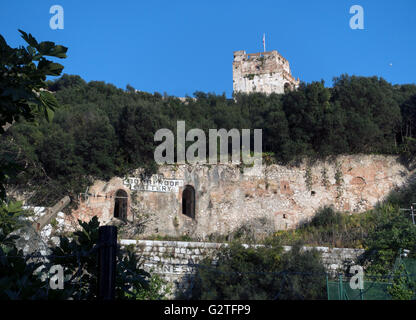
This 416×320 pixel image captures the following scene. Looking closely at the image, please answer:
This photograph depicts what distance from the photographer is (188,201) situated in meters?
19.4

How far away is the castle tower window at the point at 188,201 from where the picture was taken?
18.8m

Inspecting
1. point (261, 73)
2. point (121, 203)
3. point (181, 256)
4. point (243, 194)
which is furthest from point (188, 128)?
point (261, 73)

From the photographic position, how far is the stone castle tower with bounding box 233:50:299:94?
36500 mm

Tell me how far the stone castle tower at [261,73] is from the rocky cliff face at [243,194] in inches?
703

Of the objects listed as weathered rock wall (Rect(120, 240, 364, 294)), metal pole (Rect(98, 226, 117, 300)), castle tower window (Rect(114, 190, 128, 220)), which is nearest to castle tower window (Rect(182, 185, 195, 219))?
castle tower window (Rect(114, 190, 128, 220))

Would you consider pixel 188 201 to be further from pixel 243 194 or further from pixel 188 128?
pixel 188 128

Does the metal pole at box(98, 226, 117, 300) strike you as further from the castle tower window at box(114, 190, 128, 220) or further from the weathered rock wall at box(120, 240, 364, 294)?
the castle tower window at box(114, 190, 128, 220)

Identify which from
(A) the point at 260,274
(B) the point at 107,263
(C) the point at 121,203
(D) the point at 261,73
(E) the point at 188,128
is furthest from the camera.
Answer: (D) the point at 261,73

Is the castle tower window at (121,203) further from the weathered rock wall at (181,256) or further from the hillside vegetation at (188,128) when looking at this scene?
the weathered rock wall at (181,256)

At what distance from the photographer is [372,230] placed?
1453cm

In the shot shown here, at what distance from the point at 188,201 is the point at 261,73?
68.5ft

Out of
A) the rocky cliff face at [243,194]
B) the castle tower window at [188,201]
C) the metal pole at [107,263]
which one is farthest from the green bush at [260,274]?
the castle tower window at [188,201]
